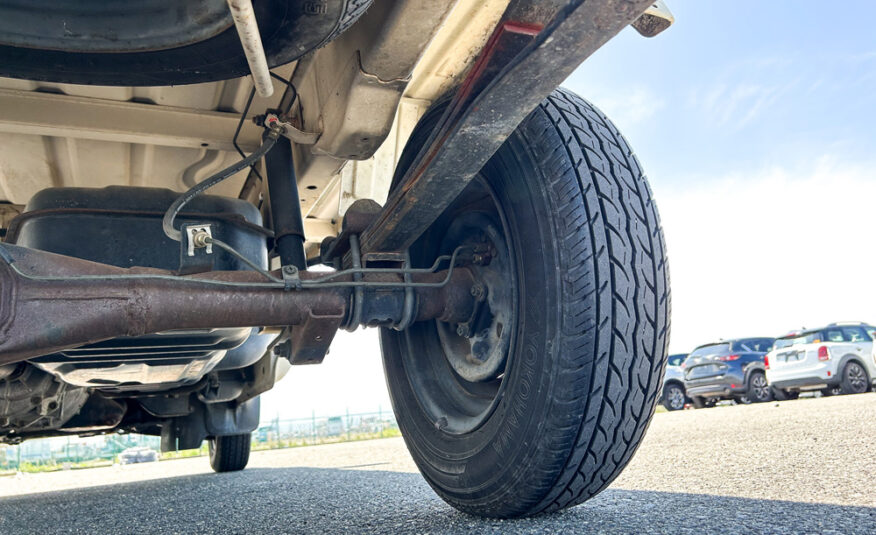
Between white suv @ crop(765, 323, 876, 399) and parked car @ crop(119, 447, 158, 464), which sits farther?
parked car @ crop(119, 447, 158, 464)

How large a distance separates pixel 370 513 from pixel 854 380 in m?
11.2

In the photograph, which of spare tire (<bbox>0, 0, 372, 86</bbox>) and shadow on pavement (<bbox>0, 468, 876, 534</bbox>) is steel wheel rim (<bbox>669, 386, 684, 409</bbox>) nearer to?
shadow on pavement (<bbox>0, 468, 876, 534</bbox>)

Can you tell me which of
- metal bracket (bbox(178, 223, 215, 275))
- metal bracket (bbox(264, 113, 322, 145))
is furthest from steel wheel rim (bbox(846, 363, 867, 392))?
metal bracket (bbox(178, 223, 215, 275))

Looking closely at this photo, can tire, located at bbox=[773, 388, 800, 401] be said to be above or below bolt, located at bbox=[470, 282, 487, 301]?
below

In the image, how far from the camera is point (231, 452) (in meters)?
4.62

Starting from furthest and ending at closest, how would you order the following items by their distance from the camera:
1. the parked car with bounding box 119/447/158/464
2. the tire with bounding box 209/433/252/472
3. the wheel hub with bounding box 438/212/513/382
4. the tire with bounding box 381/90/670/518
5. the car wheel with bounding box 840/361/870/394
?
the parked car with bounding box 119/447/158/464, the car wheel with bounding box 840/361/870/394, the tire with bounding box 209/433/252/472, the wheel hub with bounding box 438/212/513/382, the tire with bounding box 381/90/670/518

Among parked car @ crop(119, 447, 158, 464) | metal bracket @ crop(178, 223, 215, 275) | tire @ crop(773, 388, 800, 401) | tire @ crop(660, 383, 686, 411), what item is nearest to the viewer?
metal bracket @ crop(178, 223, 215, 275)

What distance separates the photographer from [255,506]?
242 cm

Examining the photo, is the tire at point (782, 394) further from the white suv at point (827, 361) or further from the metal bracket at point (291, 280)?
the metal bracket at point (291, 280)

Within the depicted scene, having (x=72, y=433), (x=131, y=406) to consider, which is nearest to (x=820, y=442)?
(x=131, y=406)

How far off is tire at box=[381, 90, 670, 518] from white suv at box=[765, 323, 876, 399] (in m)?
10.8

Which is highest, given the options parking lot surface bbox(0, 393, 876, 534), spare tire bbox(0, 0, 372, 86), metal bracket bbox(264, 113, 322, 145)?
metal bracket bbox(264, 113, 322, 145)

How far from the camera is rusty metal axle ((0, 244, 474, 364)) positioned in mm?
1166

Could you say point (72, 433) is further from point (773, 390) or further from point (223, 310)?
point (773, 390)
